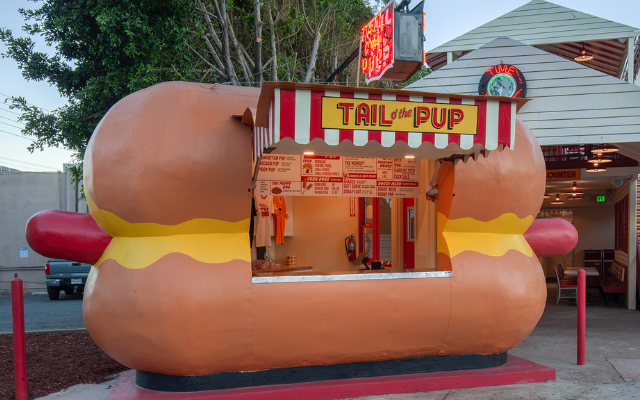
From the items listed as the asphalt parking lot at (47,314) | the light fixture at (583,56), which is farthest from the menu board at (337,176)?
the light fixture at (583,56)

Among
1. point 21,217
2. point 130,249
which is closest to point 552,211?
point 130,249

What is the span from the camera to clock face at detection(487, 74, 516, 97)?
28.3ft

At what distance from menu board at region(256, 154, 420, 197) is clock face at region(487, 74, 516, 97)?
2.31 metres

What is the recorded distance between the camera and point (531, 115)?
8516 millimetres

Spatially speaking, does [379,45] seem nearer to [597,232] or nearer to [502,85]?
[502,85]

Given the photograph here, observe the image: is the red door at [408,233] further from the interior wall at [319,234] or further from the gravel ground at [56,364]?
the gravel ground at [56,364]

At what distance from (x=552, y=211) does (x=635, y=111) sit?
409 inches

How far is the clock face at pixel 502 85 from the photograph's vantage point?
863 centimetres

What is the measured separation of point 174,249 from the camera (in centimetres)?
511

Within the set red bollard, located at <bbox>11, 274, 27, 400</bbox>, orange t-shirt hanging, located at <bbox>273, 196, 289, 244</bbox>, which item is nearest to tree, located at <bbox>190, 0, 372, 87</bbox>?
orange t-shirt hanging, located at <bbox>273, 196, 289, 244</bbox>


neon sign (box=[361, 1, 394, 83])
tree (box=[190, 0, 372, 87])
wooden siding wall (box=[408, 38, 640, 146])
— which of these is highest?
tree (box=[190, 0, 372, 87])

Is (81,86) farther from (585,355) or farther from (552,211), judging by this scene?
(552,211)

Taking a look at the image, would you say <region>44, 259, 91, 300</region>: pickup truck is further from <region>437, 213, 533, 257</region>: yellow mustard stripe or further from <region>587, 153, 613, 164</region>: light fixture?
<region>587, 153, 613, 164</region>: light fixture

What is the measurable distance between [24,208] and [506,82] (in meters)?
17.6
